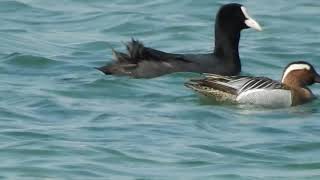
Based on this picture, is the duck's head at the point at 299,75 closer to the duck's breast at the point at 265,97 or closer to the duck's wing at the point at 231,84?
the duck's wing at the point at 231,84

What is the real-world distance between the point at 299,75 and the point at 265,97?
0.67m

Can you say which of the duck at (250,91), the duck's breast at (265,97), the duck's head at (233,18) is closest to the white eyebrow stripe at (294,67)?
the duck at (250,91)

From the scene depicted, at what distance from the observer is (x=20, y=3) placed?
21984 millimetres

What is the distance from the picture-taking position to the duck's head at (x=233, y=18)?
695 inches

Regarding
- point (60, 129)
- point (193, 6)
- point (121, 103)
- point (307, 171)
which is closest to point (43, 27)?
point (193, 6)

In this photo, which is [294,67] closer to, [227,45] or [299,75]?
[299,75]

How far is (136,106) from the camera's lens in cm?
1539

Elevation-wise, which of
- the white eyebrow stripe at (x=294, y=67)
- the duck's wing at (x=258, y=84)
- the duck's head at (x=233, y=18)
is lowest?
the duck's wing at (x=258, y=84)

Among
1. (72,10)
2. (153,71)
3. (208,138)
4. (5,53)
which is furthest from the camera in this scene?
(72,10)

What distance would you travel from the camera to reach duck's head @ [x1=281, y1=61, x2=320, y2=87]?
15945mm

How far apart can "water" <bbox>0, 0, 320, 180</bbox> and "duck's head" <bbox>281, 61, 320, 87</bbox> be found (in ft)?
1.46

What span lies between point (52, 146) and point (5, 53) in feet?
17.4

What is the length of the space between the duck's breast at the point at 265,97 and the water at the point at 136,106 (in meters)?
0.13

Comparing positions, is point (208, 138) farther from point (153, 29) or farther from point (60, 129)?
point (153, 29)
